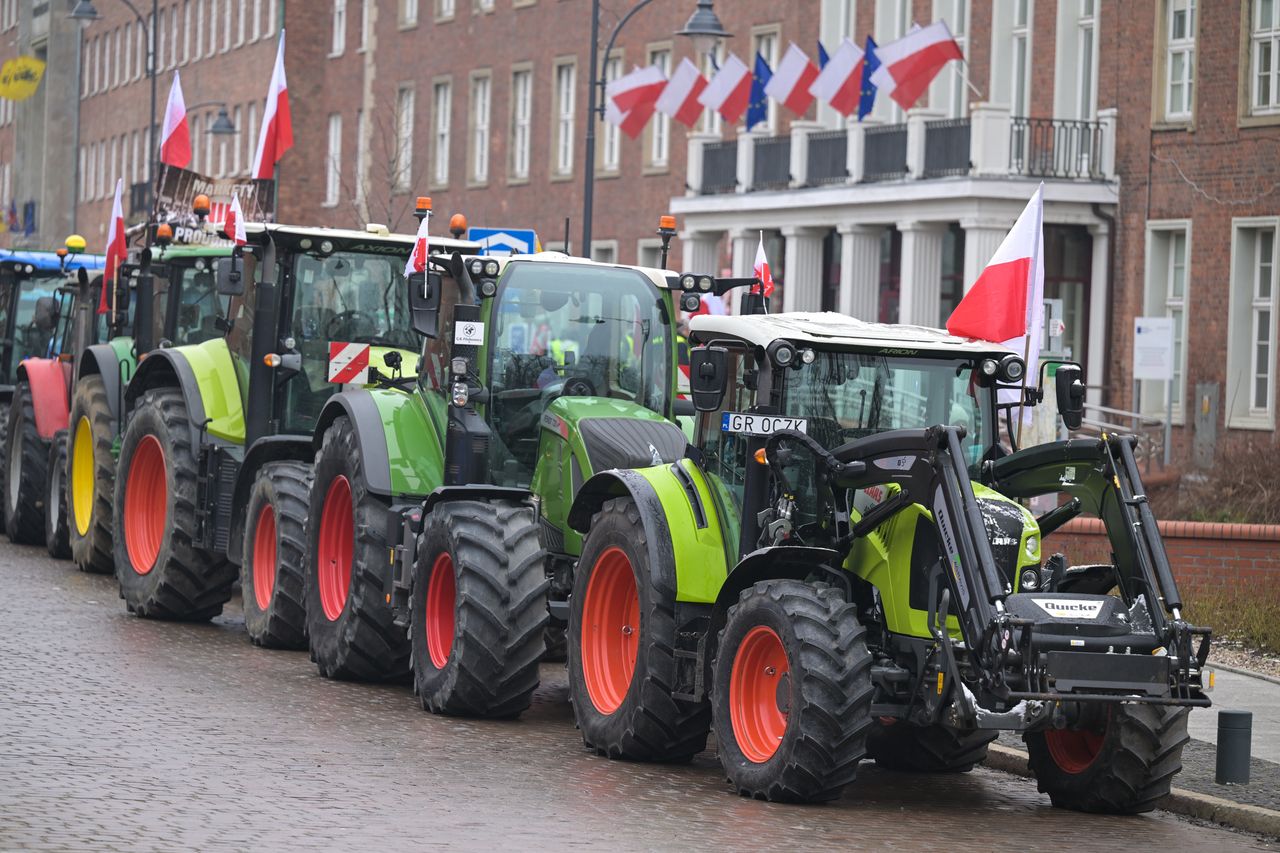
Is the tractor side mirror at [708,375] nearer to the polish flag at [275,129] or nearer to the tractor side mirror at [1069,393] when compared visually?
the tractor side mirror at [1069,393]

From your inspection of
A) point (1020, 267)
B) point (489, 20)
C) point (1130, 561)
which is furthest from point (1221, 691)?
point (489, 20)

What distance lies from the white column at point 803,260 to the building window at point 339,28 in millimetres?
26552

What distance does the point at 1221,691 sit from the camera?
16.3 metres

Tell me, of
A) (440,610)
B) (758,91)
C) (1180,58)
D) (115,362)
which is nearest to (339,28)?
(758,91)

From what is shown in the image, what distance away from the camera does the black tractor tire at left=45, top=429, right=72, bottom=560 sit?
77.0 ft

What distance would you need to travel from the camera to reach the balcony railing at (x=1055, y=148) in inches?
1513

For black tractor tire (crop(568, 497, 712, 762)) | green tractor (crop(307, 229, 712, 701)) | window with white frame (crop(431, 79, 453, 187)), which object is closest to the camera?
black tractor tire (crop(568, 497, 712, 762))

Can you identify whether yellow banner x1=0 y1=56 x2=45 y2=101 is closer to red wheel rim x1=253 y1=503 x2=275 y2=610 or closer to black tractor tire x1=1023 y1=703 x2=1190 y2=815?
red wheel rim x1=253 y1=503 x2=275 y2=610

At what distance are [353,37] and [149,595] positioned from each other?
50.1 m

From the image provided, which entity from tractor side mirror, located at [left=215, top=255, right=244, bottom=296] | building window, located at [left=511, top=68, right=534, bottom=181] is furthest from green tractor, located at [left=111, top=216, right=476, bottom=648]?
building window, located at [left=511, top=68, right=534, bottom=181]

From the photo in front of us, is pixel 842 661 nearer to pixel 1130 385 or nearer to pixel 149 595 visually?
pixel 149 595

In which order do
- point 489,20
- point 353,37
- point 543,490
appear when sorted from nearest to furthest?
point 543,490 → point 489,20 → point 353,37

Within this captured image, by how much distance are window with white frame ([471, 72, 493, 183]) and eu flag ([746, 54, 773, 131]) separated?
674 inches

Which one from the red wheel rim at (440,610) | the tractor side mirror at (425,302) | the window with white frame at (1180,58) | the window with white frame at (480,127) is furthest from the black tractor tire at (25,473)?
the window with white frame at (480,127)
